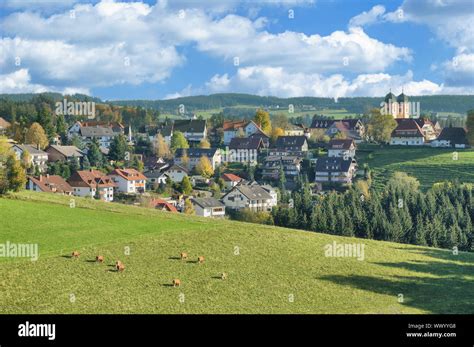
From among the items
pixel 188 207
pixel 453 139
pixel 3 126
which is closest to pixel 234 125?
pixel 453 139

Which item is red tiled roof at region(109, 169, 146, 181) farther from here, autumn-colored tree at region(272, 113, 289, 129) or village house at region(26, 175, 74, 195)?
autumn-colored tree at region(272, 113, 289, 129)

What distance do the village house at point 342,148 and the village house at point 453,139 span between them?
699 inches

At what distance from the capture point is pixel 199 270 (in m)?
35.0

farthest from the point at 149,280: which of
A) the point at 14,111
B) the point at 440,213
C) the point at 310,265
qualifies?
the point at 14,111

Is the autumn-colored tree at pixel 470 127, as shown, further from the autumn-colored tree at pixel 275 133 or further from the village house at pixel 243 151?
the village house at pixel 243 151

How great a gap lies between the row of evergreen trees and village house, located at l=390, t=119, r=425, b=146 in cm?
4950

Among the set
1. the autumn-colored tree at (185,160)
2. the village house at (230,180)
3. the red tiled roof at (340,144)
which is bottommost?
the village house at (230,180)

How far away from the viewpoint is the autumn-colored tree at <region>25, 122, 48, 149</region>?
10681 centimetres

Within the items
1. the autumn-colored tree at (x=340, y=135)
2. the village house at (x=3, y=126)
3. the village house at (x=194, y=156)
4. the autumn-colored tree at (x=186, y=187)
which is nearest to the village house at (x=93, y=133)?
the village house at (x=3, y=126)

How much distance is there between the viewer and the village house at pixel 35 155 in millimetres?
94500

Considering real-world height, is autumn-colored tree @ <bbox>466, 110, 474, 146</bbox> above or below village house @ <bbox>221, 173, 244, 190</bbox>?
above

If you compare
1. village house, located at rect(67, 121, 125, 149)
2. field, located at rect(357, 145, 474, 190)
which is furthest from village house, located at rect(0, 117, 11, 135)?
field, located at rect(357, 145, 474, 190)
